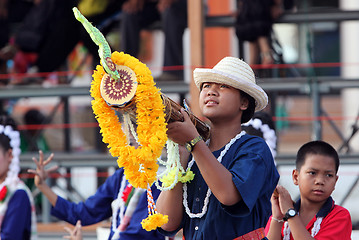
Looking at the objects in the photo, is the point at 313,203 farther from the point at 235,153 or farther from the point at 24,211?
the point at 24,211

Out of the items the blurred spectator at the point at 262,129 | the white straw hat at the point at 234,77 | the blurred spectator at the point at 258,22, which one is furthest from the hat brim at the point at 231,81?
the blurred spectator at the point at 258,22

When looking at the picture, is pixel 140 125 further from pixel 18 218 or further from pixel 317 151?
pixel 18 218

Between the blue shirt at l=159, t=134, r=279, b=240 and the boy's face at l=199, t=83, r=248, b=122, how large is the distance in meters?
0.11

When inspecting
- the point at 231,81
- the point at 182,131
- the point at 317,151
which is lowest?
the point at 317,151

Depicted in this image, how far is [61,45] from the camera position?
5.73 metres

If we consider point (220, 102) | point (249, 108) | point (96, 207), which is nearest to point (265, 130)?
point (96, 207)

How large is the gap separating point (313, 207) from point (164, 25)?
10.4 feet

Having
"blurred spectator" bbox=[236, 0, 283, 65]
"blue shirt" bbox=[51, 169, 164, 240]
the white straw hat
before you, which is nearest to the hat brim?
the white straw hat

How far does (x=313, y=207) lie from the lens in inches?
109

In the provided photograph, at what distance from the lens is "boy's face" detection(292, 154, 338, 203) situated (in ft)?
8.92

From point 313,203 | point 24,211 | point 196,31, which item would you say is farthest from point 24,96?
point 313,203

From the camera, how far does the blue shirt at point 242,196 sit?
214cm

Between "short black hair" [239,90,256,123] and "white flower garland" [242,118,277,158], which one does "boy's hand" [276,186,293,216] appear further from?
"white flower garland" [242,118,277,158]

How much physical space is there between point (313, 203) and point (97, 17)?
3434mm
